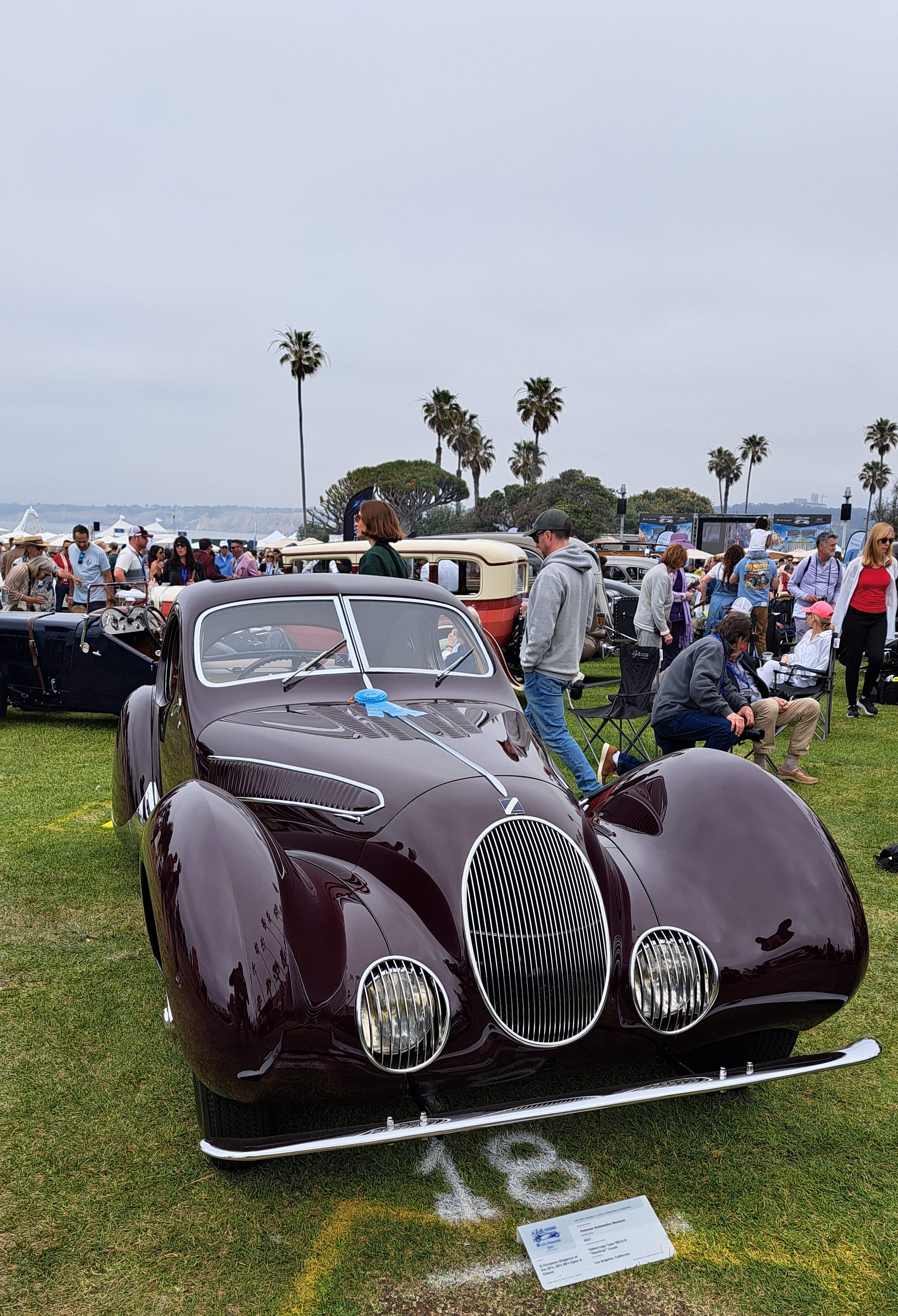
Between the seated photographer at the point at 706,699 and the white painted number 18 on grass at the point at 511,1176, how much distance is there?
3023 mm

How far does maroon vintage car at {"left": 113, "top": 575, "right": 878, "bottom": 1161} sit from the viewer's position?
92.4 inches

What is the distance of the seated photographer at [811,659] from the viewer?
333 inches

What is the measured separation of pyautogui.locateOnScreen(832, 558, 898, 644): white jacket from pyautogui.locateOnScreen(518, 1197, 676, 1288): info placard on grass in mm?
7453

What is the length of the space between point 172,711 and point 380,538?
191 centimetres

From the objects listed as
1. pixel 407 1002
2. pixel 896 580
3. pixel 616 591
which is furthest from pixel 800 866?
pixel 616 591

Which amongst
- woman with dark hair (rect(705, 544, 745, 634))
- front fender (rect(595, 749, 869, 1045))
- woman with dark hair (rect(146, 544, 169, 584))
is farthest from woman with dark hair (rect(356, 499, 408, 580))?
woman with dark hair (rect(146, 544, 169, 584))

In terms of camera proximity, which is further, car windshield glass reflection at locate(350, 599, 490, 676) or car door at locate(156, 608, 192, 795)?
car windshield glass reflection at locate(350, 599, 490, 676)

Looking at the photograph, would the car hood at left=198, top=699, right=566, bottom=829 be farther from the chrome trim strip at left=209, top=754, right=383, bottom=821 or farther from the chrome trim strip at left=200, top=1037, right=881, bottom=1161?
the chrome trim strip at left=200, top=1037, right=881, bottom=1161

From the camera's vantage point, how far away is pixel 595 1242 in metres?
2.41

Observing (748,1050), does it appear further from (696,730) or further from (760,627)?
(760,627)

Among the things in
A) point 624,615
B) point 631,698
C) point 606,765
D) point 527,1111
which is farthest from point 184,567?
point 527,1111

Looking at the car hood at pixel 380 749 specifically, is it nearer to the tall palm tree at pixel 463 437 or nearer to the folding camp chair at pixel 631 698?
the folding camp chair at pixel 631 698

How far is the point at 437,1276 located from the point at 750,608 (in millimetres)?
8969

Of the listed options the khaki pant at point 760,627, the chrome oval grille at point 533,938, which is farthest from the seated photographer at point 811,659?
the chrome oval grille at point 533,938
